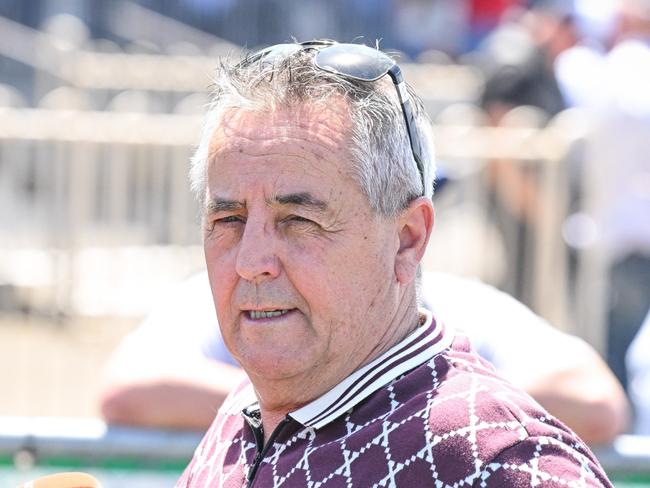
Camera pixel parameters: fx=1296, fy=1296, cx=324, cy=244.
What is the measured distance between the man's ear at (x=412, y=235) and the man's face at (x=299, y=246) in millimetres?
27

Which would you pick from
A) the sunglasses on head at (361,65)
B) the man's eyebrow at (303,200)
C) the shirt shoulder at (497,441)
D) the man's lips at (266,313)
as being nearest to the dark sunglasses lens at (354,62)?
the sunglasses on head at (361,65)

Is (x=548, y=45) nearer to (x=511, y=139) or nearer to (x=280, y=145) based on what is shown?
(x=511, y=139)

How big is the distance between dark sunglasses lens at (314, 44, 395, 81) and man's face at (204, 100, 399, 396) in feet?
0.21

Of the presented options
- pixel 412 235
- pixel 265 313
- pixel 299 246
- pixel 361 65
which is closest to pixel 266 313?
pixel 265 313

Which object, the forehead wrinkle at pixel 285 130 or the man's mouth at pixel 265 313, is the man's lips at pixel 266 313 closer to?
the man's mouth at pixel 265 313

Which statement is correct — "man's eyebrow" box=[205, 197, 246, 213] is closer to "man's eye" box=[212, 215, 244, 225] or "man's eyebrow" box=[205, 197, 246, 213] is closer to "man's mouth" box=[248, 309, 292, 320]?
"man's eye" box=[212, 215, 244, 225]

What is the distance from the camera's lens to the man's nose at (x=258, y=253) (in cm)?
198

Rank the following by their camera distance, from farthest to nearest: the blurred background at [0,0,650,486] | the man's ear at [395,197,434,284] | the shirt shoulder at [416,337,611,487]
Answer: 1. the blurred background at [0,0,650,486]
2. the man's ear at [395,197,434,284]
3. the shirt shoulder at [416,337,611,487]

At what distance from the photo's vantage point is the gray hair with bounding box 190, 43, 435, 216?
1.98 meters

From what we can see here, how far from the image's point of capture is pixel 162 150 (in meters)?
7.24

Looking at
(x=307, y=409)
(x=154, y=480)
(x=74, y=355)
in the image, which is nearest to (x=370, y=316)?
(x=307, y=409)

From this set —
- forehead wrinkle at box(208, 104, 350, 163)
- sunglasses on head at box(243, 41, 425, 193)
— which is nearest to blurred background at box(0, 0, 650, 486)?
sunglasses on head at box(243, 41, 425, 193)

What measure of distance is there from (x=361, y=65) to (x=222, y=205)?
309 mm

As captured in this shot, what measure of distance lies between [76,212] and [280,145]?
5.41 metres
